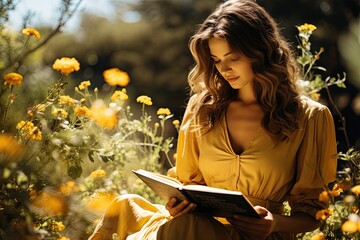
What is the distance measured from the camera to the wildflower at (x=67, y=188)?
74.4 inches

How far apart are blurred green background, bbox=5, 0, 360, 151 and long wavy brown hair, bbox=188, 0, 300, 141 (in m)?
2.53

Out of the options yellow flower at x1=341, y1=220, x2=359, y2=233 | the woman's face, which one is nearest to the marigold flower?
yellow flower at x1=341, y1=220, x2=359, y2=233

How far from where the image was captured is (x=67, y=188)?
1914 millimetres

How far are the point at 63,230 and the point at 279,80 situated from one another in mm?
891

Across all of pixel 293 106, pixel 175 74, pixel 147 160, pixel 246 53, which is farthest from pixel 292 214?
pixel 175 74

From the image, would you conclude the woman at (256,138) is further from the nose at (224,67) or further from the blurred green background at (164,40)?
the blurred green background at (164,40)

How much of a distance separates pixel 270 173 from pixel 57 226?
697 millimetres

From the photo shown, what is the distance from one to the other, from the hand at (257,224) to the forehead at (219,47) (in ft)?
1.75

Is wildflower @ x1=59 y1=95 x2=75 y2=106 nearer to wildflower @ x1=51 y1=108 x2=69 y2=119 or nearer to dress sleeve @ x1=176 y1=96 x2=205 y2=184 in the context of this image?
wildflower @ x1=51 y1=108 x2=69 y2=119

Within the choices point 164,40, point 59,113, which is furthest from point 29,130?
point 164,40

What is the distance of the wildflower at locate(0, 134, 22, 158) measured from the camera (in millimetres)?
1833

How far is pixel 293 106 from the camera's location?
2322mm

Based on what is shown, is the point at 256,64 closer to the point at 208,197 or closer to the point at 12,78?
the point at 208,197

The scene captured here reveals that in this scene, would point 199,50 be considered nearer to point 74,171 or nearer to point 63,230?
point 74,171
